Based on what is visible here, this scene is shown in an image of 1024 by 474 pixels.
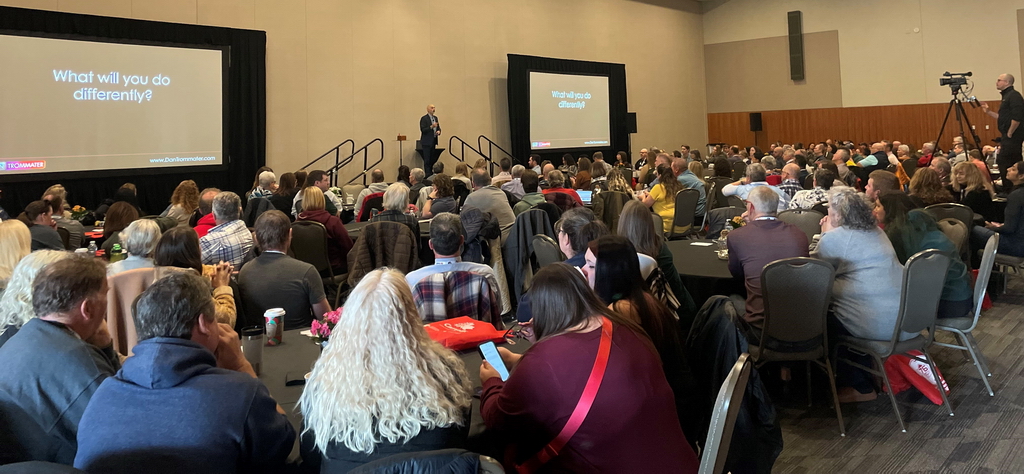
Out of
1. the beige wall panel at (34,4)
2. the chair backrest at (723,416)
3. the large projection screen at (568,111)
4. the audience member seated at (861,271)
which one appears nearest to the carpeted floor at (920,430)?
the audience member seated at (861,271)

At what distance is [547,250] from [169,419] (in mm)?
3339

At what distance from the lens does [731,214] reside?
21.0 feet

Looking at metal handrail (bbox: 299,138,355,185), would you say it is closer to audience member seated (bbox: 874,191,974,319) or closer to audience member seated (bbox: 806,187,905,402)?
audience member seated (bbox: 874,191,974,319)

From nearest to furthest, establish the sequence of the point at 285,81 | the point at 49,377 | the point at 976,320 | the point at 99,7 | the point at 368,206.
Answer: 1. the point at 49,377
2. the point at 976,320
3. the point at 368,206
4. the point at 99,7
5. the point at 285,81

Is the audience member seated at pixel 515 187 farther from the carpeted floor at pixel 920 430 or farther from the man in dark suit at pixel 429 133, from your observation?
the man in dark suit at pixel 429 133

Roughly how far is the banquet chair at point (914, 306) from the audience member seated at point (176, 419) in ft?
10.5

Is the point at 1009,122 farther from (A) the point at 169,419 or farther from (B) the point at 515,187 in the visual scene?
(A) the point at 169,419

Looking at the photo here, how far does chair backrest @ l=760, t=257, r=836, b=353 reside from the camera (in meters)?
3.56

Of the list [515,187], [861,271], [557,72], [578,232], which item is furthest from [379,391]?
[557,72]

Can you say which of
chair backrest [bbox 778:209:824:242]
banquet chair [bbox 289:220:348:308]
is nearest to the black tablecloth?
chair backrest [bbox 778:209:824:242]

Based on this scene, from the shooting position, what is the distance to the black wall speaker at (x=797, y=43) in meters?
19.0

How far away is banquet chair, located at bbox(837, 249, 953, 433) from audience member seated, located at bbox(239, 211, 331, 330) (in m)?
2.88

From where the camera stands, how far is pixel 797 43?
62.7 feet

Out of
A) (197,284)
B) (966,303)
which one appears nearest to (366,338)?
(197,284)
